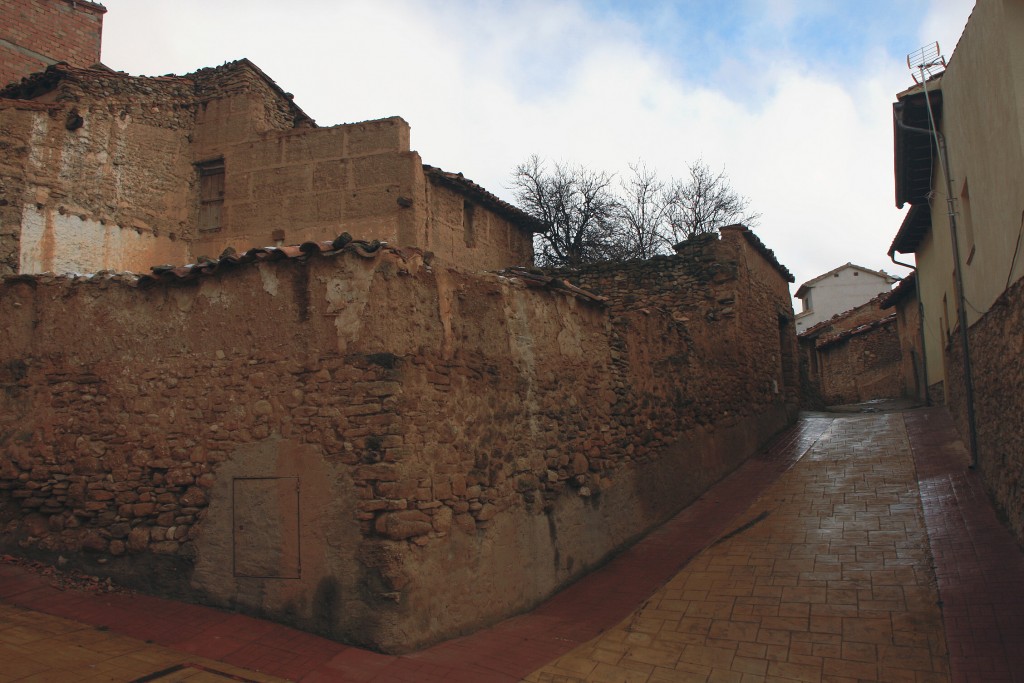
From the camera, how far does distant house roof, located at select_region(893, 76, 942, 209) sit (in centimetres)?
1072

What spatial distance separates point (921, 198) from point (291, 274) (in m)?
12.3

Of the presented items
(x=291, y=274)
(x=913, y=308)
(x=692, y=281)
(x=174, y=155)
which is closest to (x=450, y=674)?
(x=291, y=274)

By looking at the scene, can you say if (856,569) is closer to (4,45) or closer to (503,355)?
(503,355)

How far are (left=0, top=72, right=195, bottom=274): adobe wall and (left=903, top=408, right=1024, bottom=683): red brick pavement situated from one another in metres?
14.2

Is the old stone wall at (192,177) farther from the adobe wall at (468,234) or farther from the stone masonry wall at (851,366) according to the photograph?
the stone masonry wall at (851,366)

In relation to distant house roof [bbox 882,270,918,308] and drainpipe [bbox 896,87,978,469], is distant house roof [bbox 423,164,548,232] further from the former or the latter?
distant house roof [bbox 882,270,918,308]

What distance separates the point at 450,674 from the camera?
5355 millimetres

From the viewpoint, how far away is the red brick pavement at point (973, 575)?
17.3 feet

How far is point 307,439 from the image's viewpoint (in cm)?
603

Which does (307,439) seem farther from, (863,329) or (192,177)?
(863,329)

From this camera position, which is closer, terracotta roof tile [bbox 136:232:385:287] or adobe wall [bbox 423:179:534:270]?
terracotta roof tile [bbox 136:232:385:287]

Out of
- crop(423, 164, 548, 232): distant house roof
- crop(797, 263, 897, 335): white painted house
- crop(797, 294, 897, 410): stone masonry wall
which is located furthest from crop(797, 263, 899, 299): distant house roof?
crop(423, 164, 548, 232): distant house roof

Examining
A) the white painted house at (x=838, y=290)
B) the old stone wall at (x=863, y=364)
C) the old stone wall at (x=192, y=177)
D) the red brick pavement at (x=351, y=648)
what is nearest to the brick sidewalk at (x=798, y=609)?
the red brick pavement at (x=351, y=648)

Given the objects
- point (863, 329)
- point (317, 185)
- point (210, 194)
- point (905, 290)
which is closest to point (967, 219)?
point (905, 290)
